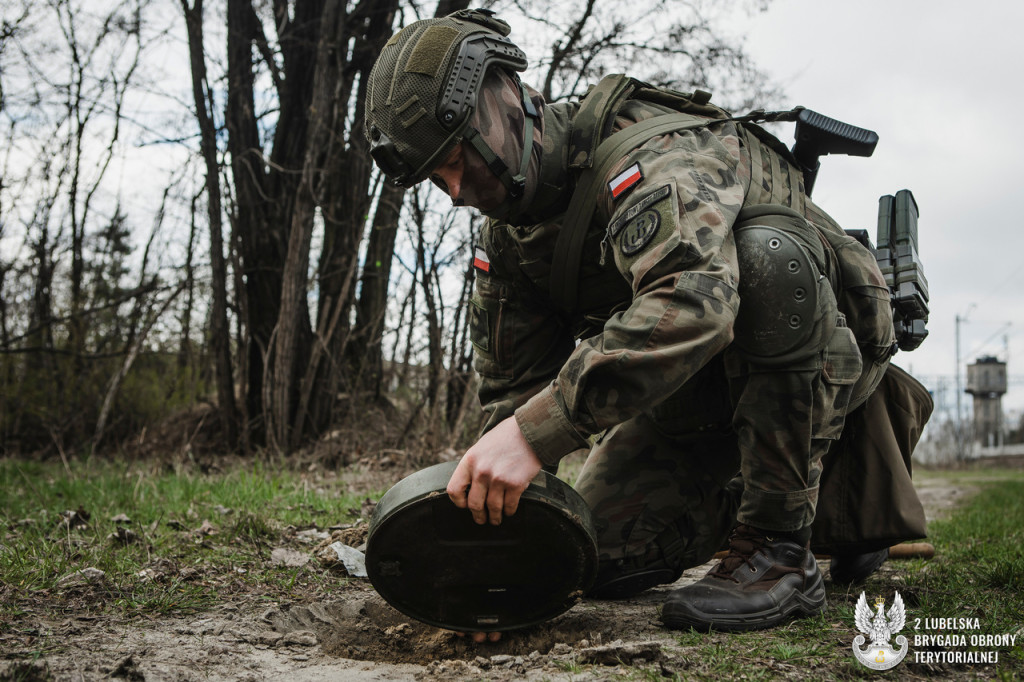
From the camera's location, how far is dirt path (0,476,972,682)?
1.53 metres

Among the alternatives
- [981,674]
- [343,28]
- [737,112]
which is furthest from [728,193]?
[737,112]

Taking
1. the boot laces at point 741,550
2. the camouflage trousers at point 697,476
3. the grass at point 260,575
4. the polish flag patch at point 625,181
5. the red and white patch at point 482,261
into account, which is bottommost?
the grass at point 260,575

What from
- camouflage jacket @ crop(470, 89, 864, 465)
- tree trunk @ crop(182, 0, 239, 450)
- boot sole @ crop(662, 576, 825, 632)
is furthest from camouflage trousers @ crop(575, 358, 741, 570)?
tree trunk @ crop(182, 0, 239, 450)

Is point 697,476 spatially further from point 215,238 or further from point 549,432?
point 215,238

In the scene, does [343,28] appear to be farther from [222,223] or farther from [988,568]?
[988,568]

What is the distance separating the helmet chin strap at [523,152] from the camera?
1.91 metres

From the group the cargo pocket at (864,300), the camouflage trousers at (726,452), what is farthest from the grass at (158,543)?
the cargo pocket at (864,300)

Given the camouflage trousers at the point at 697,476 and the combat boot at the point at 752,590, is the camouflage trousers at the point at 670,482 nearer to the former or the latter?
the camouflage trousers at the point at 697,476

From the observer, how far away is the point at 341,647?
1809 mm

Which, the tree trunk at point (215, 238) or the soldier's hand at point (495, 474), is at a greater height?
the tree trunk at point (215, 238)

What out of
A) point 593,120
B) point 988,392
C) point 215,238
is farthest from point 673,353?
point 988,392

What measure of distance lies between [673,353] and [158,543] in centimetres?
183

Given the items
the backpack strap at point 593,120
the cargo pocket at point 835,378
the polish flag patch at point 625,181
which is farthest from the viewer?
the backpack strap at point 593,120

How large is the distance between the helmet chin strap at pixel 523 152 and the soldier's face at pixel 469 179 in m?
0.02
